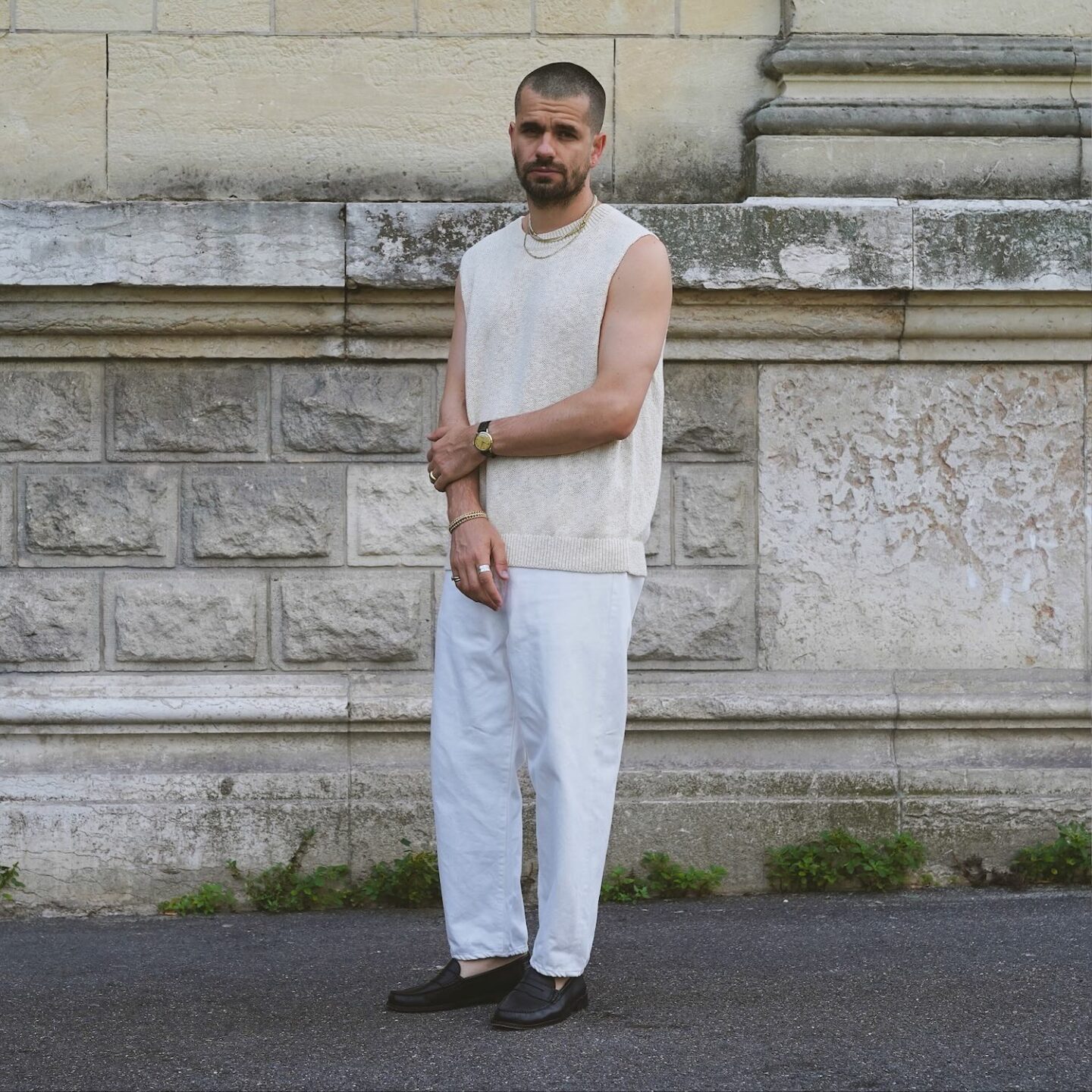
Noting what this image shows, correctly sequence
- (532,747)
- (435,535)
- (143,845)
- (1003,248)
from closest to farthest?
1. (532,747)
2. (143,845)
3. (1003,248)
4. (435,535)

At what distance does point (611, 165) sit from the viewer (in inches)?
215

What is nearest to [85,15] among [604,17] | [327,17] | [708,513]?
[327,17]

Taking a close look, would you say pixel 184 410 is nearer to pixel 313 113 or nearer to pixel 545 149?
pixel 313 113

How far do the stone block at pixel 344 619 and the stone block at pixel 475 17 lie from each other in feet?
5.89

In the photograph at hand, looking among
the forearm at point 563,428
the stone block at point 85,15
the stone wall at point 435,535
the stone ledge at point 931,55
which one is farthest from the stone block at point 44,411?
the stone ledge at point 931,55

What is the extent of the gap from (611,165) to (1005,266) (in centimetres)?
130

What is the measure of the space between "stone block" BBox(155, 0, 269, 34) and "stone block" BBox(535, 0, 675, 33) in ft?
2.96

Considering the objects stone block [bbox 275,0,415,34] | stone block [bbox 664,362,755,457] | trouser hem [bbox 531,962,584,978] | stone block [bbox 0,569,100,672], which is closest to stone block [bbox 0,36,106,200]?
stone block [bbox 275,0,415,34]

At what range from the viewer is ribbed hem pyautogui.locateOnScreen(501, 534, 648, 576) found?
3.62 m

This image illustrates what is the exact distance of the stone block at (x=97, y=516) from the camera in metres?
5.27

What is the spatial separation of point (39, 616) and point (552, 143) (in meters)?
2.57

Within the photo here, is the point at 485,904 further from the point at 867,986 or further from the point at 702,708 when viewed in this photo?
the point at 702,708

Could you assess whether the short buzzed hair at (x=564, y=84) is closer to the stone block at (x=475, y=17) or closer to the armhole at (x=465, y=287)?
the armhole at (x=465, y=287)

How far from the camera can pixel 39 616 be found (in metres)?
5.27
